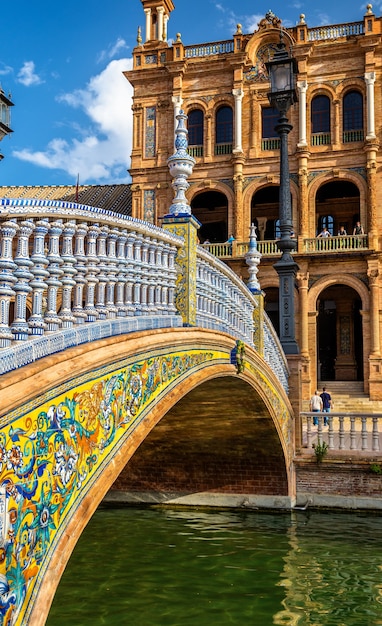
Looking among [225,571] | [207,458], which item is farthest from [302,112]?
[225,571]

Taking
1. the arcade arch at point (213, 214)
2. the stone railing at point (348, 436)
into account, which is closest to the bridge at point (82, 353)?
the stone railing at point (348, 436)

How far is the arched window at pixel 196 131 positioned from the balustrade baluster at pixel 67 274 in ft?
81.7

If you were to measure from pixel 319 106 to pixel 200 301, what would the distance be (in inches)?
885

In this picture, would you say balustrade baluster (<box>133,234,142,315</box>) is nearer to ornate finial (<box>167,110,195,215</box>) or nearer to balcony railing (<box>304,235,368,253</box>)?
ornate finial (<box>167,110,195,215</box>)

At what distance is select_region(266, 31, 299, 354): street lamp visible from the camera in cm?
1232

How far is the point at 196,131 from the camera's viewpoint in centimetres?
2853

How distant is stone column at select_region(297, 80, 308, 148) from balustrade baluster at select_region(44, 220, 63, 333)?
23643mm

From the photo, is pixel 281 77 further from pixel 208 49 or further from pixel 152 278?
pixel 208 49

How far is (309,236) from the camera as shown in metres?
26.0

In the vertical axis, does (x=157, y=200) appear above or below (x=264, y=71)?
below

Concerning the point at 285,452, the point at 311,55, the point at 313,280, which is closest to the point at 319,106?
the point at 311,55

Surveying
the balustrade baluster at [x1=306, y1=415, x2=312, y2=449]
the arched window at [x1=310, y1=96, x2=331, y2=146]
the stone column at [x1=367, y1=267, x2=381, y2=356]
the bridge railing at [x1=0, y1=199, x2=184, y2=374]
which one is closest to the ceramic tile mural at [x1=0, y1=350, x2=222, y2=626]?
the bridge railing at [x1=0, y1=199, x2=184, y2=374]

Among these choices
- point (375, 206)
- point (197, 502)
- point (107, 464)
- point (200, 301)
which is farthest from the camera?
point (375, 206)

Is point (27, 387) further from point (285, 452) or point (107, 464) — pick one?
point (285, 452)
